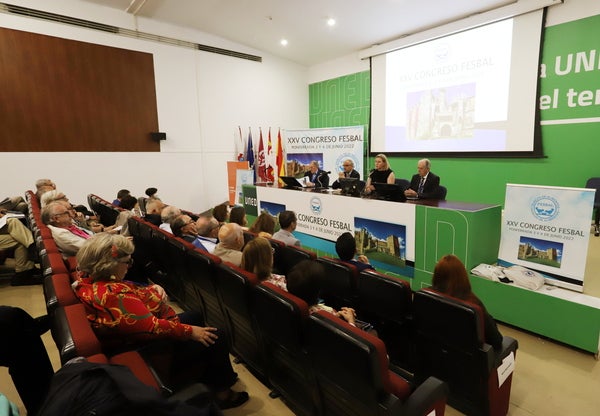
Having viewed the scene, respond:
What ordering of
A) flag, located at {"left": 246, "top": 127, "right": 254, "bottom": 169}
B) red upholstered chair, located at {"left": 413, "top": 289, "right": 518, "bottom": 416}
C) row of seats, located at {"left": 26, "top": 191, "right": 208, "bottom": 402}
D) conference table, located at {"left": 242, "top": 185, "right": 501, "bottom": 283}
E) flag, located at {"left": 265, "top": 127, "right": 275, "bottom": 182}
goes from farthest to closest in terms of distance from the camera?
flag, located at {"left": 265, "top": 127, "right": 275, "bottom": 182} → flag, located at {"left": 246, "top": 127, "right": 254, "bottom": 169} → conference table, located at {"left": 242, "top": 185, "right": 501, "bottom": 283} → red upholstered chair, located at {"left": 413, "top": 289, "right": 518, "bottom": 416} → row of seats, located at {"left": 26, "top": 191, "right": 208, "bottom": 402}

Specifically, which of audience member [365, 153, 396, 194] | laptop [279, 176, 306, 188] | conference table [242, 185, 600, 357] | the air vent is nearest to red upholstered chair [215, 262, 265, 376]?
conference table [242, 185, 600, 357]

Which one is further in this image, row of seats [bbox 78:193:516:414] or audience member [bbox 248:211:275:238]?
audience member [bbox 248:211:275:238]

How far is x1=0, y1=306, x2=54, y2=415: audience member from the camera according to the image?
1362mm

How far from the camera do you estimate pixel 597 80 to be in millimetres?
4770

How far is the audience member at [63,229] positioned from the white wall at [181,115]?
3.71 meters

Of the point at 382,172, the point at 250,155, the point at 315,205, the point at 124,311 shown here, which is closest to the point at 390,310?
the point at 124,311

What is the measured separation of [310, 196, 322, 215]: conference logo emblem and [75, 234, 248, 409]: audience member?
2.80m

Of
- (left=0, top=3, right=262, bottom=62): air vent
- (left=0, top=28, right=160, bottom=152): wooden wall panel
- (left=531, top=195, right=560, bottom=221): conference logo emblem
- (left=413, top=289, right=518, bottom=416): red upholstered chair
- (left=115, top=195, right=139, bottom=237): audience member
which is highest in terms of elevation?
(left=0, top=3, right=262, bottom=62): air vent

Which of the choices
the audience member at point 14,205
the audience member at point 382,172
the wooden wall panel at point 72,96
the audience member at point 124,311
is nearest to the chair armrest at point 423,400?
the audience member at point 124,311

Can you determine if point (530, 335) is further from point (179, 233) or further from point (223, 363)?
point (179, 233)

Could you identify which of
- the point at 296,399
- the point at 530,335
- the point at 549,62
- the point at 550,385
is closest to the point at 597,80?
the point at 549,62

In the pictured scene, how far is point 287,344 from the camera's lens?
1.57m

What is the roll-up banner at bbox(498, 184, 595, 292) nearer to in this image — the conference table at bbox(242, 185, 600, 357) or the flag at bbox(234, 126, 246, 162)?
the conference table at bbox(242, 185, 600, 357)

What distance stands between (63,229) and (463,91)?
Answer: 6343mm
